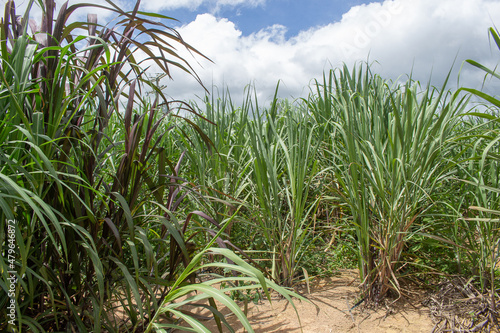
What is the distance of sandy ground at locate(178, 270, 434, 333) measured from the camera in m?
1.67

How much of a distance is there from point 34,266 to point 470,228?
2.11 m

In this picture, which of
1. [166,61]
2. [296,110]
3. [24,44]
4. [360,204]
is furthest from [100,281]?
[296,110]

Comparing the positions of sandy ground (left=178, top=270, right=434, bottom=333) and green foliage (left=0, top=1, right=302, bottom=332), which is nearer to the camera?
green foliage (left=0, top=1, right=302, bottom=332)

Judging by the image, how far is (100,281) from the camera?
1035 mm

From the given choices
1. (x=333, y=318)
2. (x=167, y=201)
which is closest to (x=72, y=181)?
(x=167, y=201)

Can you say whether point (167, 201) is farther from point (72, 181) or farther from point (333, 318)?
point (333, 318)

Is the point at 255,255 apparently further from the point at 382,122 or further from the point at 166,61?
the point at 166,61

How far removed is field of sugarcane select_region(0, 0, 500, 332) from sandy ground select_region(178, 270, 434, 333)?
83 mm

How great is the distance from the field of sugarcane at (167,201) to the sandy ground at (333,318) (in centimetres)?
8

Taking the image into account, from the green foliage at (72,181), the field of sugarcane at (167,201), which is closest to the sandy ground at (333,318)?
the field of sugarcane at (167,201)

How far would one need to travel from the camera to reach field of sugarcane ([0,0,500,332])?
41.4 inches

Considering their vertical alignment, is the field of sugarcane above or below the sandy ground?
above

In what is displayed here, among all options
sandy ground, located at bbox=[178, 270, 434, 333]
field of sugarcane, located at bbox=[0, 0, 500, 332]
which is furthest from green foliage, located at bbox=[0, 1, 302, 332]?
sandy ground, located at bbox=[178, 270, 434, 333]

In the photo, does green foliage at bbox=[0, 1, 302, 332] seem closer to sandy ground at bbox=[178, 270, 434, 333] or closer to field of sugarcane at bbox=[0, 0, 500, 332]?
field of sugarcane at bbox=[0, 0, 500, 332]
